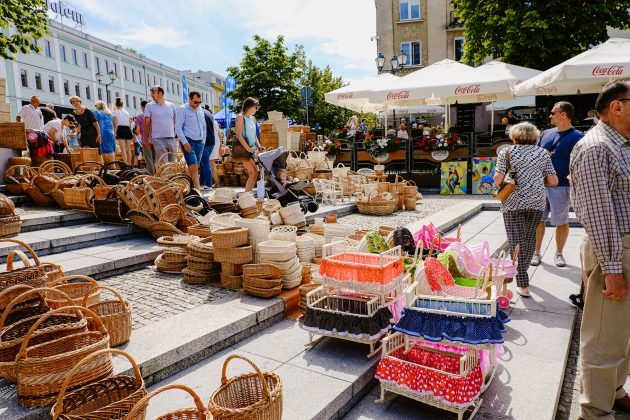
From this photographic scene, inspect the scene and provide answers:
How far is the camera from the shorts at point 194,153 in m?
8.72

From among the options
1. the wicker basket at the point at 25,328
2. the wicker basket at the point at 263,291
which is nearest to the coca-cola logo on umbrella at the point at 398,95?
the wicker basket at the point at 263,291

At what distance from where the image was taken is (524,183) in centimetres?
462

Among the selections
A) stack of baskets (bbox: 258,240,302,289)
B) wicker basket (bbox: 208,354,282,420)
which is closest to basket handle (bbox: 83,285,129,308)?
wicker basket (bbox: 208,354,282,420)

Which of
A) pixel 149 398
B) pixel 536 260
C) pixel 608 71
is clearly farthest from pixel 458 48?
pixel 149 398

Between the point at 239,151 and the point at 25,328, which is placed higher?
the point at 239,151

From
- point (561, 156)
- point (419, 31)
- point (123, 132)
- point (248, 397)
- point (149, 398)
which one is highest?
point (419, 31)

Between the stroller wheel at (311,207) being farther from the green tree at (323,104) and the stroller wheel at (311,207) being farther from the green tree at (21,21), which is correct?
the green tree at (323,104)

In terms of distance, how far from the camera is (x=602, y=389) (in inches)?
106

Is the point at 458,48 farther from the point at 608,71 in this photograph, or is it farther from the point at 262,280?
the point at 262,280

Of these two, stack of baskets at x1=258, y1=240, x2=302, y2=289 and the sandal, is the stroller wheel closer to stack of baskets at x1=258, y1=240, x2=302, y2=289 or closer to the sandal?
stack of baskets at x1=258, y1=240, x2=302, y2=289

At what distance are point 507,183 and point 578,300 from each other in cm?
136

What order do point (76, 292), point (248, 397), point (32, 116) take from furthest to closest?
point (32, 116) < point (76, 292) < point (248, 397)

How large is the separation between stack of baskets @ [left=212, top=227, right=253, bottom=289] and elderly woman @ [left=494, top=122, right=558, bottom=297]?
8.68ft

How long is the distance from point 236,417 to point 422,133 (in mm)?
12677
